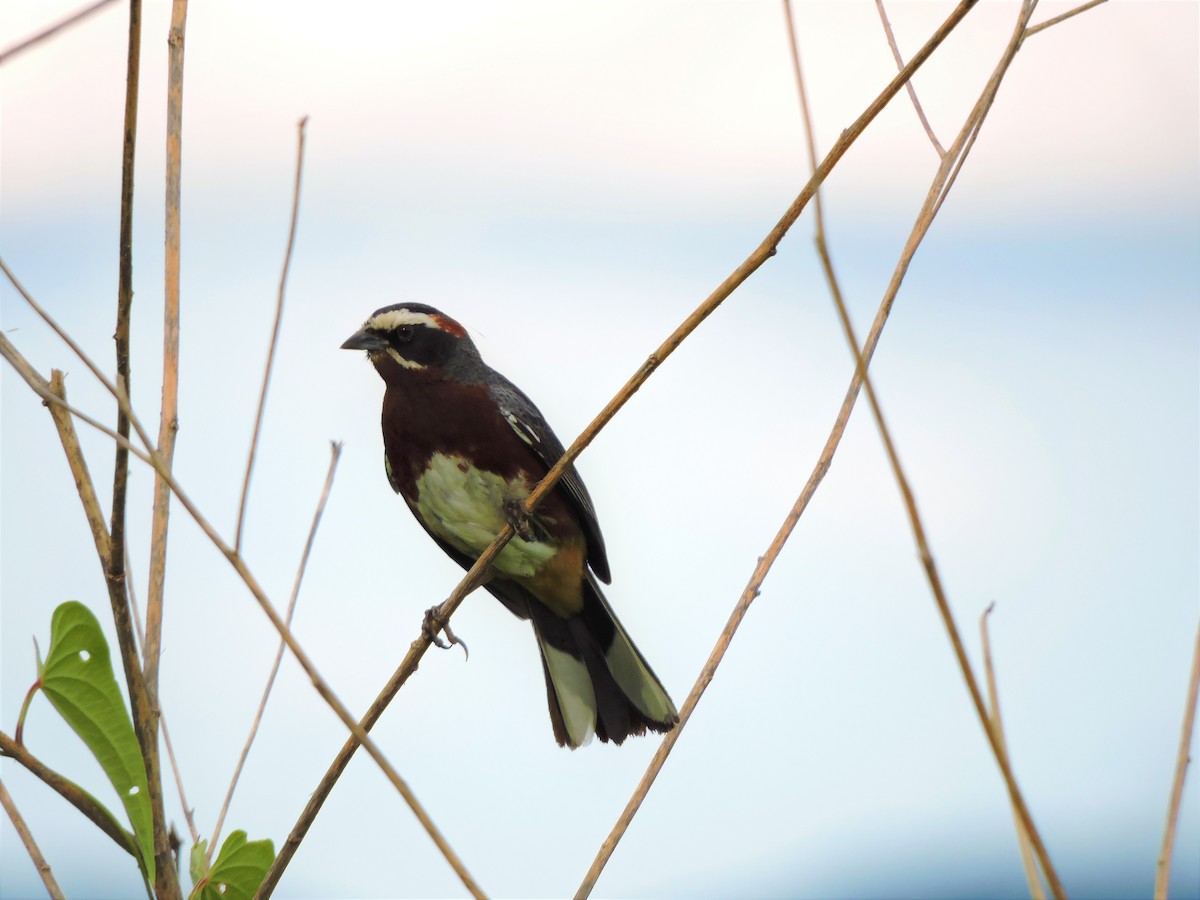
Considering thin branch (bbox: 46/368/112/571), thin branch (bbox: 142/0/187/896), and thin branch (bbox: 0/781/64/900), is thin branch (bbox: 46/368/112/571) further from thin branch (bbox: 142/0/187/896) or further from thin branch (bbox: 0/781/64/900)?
thin branch (bbox: 0/781/64/900)

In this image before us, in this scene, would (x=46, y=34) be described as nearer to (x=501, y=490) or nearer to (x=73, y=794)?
(x=73, y=794)

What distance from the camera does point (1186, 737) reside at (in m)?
2.13

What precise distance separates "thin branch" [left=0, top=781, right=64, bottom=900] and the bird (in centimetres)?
282

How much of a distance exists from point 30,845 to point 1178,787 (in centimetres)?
207

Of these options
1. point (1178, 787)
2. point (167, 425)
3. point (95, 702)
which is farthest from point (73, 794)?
point (1178, 787)

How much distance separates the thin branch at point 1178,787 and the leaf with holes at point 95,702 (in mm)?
1756

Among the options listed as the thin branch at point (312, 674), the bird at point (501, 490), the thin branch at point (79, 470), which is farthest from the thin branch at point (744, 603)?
the bird at point (501, 490)

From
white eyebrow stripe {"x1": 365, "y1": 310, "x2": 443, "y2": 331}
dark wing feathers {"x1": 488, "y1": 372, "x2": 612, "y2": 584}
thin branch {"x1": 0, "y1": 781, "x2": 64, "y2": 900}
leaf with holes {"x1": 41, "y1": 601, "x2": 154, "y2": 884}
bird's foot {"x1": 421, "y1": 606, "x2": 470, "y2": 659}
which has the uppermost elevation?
white eyebrow stripe {"x1": 365, "y1": 310, "x2": 443, "y2": 331}

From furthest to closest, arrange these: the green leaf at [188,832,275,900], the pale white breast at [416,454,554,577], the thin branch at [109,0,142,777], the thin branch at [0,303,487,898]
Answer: the pale white breast at [416,454,554,577] → the green leaf at [188,832,275,900] → the thin branch at [109,0,142,777] → the thin branch at [0,303,487,898]

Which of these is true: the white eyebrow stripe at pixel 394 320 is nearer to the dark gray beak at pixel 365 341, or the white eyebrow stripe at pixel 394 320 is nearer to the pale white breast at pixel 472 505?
the dark gray beak at pixel 365 341

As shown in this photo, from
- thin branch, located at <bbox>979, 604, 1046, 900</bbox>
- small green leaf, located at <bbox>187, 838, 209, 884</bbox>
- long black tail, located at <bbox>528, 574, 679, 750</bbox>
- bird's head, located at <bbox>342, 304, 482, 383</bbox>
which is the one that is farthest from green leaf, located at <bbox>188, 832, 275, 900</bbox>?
bird's head, located at <bbox>342, 304, 482, 383</bbox>

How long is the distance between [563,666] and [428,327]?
1.63m

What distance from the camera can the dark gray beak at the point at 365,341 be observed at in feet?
17.1

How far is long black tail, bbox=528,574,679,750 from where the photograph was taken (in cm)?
536
